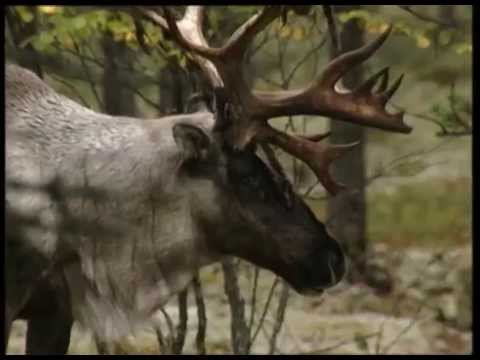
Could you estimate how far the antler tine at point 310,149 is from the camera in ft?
16.9

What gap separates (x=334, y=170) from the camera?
31.0 feet

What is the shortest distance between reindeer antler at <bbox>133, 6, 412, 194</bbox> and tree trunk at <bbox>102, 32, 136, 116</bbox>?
1.72 m

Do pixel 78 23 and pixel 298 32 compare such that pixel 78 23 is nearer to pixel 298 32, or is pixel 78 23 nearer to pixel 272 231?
pixel 298 32

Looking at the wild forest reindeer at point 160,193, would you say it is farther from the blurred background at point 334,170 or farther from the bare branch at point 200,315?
the bare branch at point 200,315

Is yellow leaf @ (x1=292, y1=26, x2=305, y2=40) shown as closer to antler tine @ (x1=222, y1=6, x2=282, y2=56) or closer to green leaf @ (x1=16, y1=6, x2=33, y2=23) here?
green leaf @ (x1=16, y1=6, x2=33, y2=23)

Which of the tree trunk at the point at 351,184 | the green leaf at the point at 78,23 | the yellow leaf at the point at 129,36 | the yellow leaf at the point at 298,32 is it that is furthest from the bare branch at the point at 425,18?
the green leaf at the point at 78,23

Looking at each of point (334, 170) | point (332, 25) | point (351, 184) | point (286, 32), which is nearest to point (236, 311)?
point (286, 32)

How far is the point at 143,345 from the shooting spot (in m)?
7.44

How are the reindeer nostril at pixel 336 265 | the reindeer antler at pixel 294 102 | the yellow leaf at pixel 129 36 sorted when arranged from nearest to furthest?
the reindeer antler at pixel 294 102
the reindeer nostril at pixel 336 265
the yellow leaf at pixel 129 36

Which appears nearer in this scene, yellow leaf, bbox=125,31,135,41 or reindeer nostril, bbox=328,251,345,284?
reindeer nostril, bbox=328,251,345,284

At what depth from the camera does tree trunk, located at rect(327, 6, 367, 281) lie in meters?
8.52

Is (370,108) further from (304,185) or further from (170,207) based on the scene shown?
(304,185)

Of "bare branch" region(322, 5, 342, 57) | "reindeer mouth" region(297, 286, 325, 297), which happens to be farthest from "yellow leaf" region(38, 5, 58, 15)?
"reindeer mouth" region(297, 286, 325, 297)

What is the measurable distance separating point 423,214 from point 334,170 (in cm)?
409
